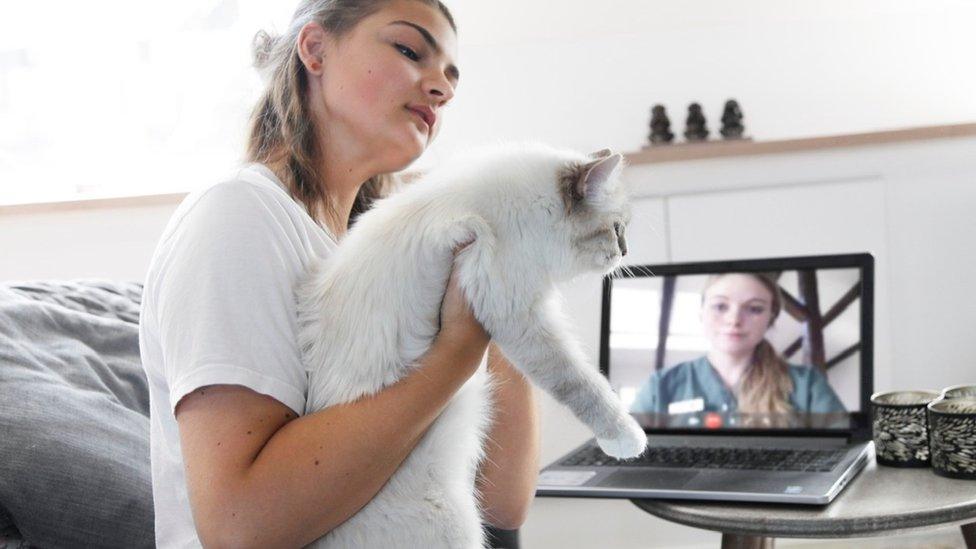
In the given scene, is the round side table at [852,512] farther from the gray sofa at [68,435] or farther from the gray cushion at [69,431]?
the gray cushion at [69,431]

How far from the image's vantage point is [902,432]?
124 centimetres

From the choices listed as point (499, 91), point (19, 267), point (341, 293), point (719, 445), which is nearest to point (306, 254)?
point (341, 293)

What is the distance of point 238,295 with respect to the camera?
0.85m

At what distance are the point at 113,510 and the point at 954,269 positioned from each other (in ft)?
5.83

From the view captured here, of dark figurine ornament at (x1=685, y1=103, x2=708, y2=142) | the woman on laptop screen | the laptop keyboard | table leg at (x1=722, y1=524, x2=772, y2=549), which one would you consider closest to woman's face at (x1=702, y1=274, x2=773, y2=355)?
the woman on laptop screen

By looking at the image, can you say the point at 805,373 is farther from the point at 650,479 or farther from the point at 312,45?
the point at 312,45

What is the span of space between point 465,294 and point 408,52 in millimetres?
348

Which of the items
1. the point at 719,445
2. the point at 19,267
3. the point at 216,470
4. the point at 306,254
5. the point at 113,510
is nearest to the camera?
the point at 216,470

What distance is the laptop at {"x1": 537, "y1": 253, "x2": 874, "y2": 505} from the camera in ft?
4.52

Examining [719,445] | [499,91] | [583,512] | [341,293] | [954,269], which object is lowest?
[583,512]

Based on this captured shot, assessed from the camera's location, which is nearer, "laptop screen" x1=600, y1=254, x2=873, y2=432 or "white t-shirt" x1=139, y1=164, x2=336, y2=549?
"white t-shirt" x1=139, y1=164, x2=336, y2=549

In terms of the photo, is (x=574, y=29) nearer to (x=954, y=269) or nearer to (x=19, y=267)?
(x=954, y=269)

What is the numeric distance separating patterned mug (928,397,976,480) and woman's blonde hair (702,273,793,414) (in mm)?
365

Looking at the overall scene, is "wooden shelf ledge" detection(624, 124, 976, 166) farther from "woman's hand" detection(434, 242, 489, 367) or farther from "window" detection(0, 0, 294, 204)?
"woman's hand" detection(434, 242, 489, 367)
